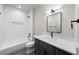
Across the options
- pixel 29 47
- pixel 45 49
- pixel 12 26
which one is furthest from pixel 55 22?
pixel 12 26

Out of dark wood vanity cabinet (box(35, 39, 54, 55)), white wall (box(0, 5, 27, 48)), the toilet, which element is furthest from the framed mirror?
white wall (box(0, 5, 27, 48))

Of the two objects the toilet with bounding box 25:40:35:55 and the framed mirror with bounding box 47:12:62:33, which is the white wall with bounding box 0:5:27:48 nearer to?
the toilet with bounding box 25:40:35:55

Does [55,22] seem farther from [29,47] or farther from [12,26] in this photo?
[12,26]

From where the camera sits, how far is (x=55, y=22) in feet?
6.33

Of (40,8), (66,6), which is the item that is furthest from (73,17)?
(40,8)

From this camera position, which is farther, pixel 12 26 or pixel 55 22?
pixel 12 26

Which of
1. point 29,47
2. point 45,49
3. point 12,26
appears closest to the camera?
point 45,49

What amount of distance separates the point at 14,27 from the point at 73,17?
9.55 ft

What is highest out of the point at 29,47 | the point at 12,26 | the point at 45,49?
the point at 12,26

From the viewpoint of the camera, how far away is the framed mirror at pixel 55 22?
1.77 metres

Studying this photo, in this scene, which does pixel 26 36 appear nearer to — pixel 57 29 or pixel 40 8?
pixel 40 8

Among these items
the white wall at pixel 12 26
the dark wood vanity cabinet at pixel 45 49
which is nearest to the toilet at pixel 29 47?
the dark wood vanity cabinet at pixel 45 49

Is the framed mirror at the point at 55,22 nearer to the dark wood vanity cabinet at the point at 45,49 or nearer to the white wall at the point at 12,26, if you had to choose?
the dark wood vanity cabinet at the point at 45,49

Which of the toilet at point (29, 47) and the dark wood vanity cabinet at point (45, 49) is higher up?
the dark wood vanity cabinet at point (45, 49)
